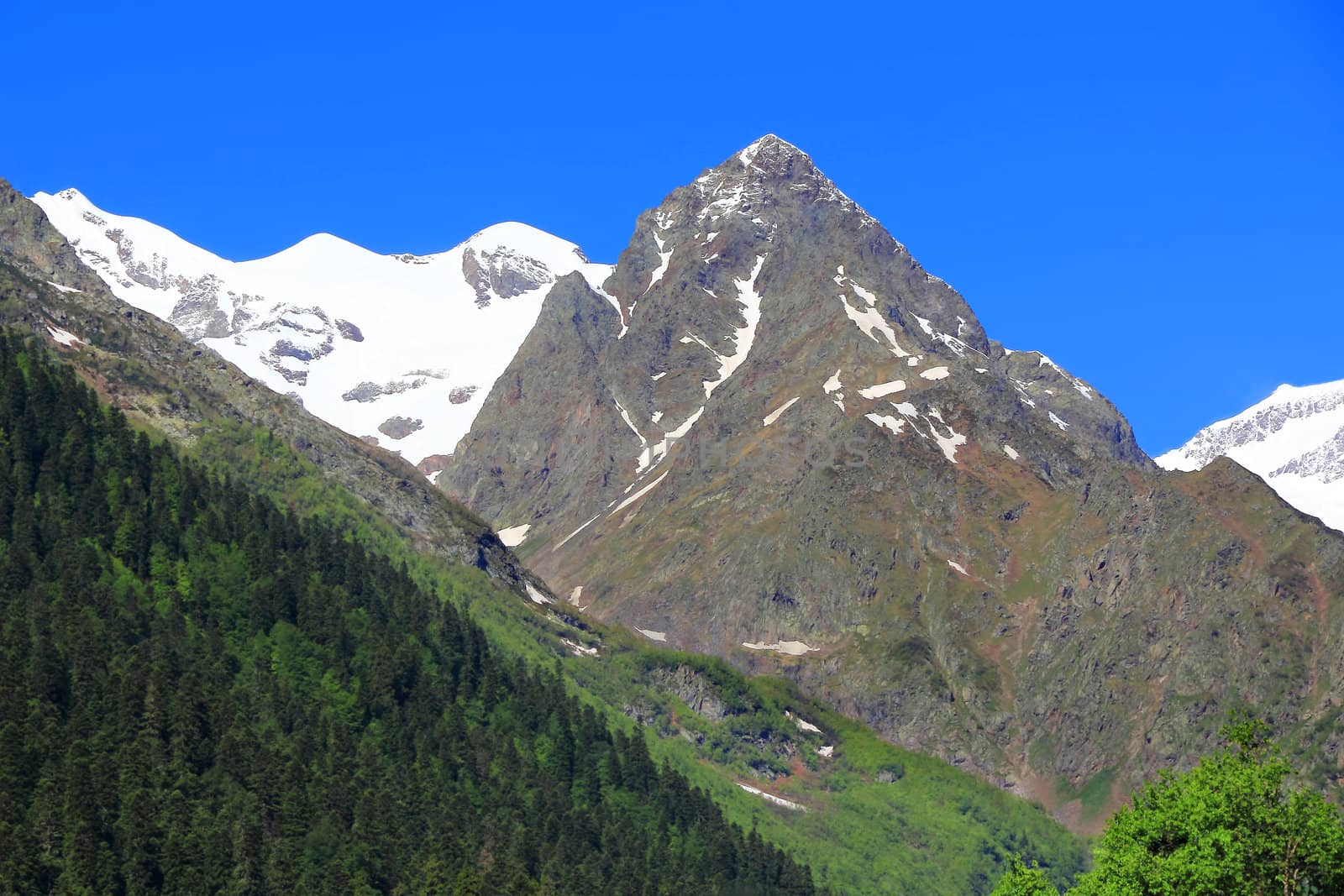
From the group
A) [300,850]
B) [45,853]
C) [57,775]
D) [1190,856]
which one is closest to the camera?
[1190,856]

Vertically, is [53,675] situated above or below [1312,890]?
below

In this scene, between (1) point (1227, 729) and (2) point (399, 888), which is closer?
(1) point (1227, 729)

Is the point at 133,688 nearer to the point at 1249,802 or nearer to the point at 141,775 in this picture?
the point at 141,775

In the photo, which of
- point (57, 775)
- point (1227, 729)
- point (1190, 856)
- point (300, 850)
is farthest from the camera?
point (300, 850)

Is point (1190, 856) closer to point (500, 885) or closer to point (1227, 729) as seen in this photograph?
point (1227, 729)

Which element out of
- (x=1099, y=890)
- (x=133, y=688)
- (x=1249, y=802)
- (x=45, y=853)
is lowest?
(x=45, y=853)

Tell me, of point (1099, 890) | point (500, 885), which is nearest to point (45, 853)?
point (500, 885)

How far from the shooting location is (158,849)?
174m

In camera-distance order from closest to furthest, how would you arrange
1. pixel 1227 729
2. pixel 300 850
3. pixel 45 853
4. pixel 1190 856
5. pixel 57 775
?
1. pixel 1190 856
2. pixel 1227 729
3. pixel 45 853
4. pixel 57 775
5. pixel 300 850

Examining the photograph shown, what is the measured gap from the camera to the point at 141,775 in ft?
607

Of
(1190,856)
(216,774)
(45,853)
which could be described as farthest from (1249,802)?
(216,774)

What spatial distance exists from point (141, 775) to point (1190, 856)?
11227cm

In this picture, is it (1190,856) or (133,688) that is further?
(133,688)

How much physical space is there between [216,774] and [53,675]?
60.6ft
